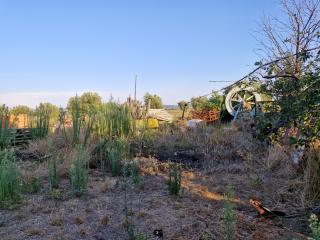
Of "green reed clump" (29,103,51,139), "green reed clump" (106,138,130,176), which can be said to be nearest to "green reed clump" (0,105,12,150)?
"green reed clump" (29,103,51,139)

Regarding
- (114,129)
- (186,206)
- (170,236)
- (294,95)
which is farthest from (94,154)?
(294,95)

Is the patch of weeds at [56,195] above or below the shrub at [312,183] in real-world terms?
below

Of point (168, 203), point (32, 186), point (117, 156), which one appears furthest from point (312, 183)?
point (32, 186)

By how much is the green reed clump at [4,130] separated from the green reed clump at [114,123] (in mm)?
1739

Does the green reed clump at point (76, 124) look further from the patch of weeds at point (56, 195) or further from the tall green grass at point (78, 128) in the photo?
the patch of weeds at point (56, 195)

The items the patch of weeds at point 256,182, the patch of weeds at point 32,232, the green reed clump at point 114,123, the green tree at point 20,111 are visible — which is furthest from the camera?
the green tree at point 20,111

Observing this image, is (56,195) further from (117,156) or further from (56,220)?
(117,156)

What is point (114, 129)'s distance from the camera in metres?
7.77

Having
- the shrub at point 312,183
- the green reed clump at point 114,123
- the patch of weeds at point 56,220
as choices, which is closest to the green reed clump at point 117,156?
the green reed clump at point 114,123

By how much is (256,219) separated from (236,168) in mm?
2267

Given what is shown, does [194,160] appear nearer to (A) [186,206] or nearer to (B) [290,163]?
(B) [290,163]

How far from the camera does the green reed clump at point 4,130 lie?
6.67 metres

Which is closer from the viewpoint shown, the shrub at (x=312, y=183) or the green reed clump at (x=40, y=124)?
the shrub at (x=312, y=183)

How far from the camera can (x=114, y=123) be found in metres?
7.81
